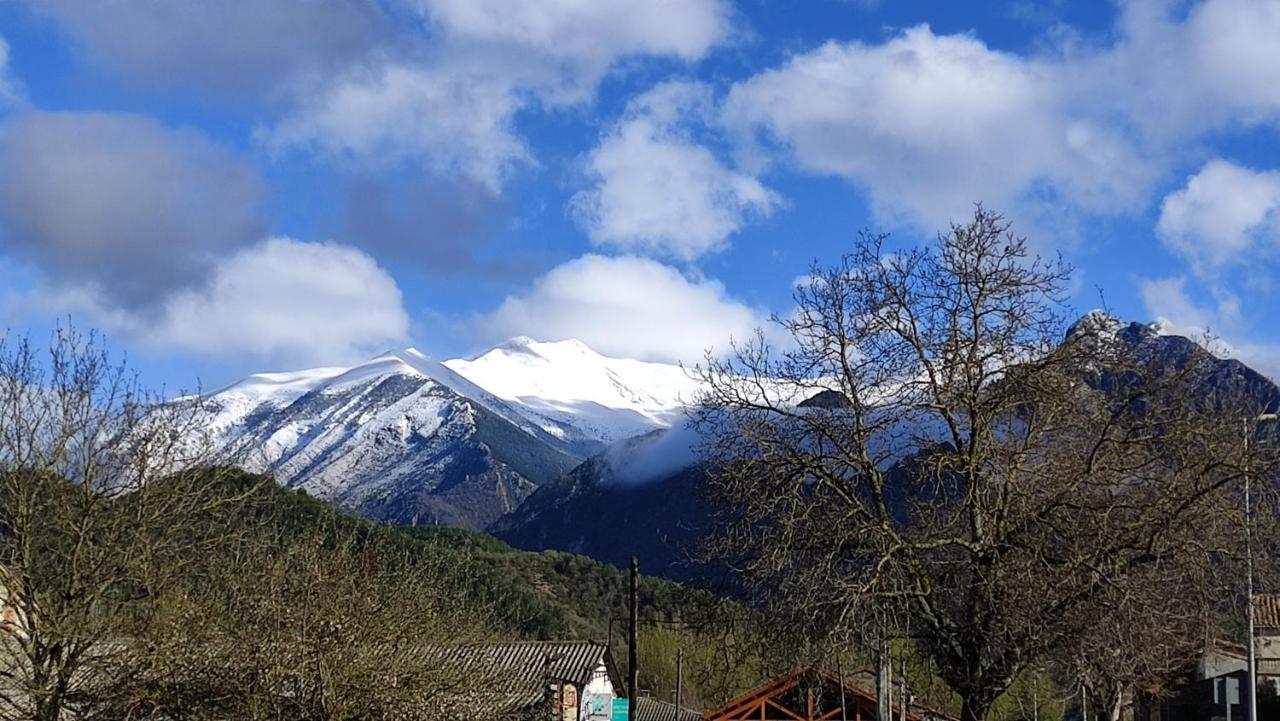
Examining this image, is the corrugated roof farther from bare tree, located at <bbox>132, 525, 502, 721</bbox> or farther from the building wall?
the building wall

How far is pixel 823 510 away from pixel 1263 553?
4.91m

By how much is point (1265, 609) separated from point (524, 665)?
2092 centimetres

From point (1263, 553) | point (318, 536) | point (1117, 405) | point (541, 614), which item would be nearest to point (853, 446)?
point (1117, 405)

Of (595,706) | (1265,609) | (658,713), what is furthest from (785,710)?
(1265,609)

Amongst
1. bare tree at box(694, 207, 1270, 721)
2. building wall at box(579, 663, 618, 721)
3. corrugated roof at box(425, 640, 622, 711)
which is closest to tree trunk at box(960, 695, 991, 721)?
bare tree at box(694, 207, 1270, 721)

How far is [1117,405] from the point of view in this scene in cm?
1326

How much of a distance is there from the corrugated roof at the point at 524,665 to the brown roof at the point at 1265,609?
1193 cm

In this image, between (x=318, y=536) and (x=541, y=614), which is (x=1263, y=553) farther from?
(x=541, y=614)

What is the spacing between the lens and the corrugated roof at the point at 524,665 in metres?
21.7

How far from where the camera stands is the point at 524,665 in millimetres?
39156

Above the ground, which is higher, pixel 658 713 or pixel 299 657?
pixel 299 657

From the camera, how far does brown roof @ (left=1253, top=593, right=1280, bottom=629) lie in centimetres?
1955

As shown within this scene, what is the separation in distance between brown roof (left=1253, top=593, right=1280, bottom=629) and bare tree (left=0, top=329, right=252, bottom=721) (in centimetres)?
1558

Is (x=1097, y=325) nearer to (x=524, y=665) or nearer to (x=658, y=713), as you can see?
(x=524, y=665)
